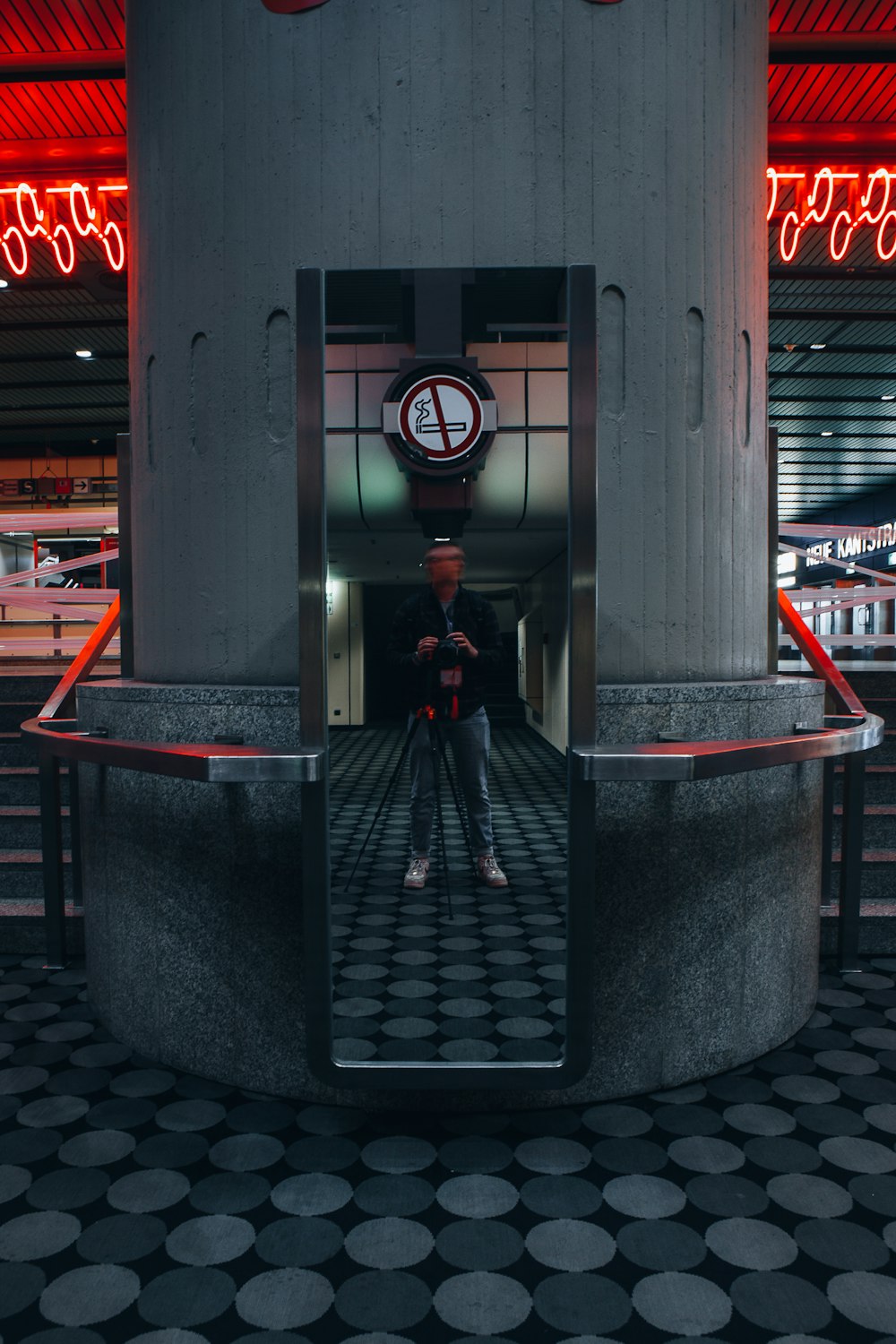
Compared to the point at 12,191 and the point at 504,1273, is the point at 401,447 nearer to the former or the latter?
the point at 504,1273

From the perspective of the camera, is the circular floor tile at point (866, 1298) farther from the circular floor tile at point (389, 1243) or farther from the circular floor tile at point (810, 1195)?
the circular floor tile at point (389, 1243)

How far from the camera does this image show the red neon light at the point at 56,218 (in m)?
6.68

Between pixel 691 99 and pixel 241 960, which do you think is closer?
pixel 241 960

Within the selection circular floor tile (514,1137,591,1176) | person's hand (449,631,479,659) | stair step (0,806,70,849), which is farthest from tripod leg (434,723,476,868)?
circular floor tile (514,1137,591,1176)

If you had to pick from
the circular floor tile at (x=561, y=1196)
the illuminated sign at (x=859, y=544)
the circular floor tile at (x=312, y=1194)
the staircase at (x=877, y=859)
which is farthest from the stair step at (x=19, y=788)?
the illuminated sign at (x=859, y=544)

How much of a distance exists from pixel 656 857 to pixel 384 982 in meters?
1.12

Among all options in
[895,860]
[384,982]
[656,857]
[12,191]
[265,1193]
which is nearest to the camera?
[265,1193]

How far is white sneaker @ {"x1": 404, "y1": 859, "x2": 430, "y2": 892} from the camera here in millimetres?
4004

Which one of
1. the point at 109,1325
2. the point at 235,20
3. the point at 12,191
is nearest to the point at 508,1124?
the point at 109,1325

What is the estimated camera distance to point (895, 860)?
357 centimetres

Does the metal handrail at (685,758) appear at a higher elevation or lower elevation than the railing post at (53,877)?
higher

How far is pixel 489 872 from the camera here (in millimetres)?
4039

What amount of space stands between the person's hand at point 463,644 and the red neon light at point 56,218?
5.21 meters

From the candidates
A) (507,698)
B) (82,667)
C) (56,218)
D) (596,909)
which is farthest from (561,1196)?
(507,698)
